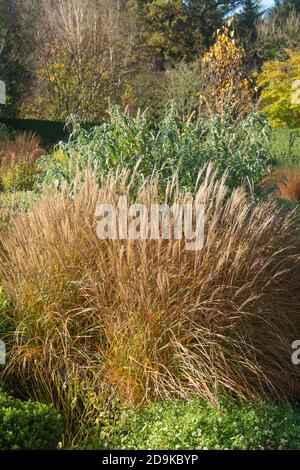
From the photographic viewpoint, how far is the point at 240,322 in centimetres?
380

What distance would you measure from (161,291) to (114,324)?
33 centimetres

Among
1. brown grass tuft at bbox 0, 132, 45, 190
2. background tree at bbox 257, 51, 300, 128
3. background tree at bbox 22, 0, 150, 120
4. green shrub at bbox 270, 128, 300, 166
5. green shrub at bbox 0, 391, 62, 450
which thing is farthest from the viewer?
background tree at bbox 257, 51, 300, 128

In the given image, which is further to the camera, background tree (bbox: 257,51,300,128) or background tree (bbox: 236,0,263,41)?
background tree (bbox: 236,0,263,41)

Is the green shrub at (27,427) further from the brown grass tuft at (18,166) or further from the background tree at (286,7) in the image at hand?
the background tree at (286,7)

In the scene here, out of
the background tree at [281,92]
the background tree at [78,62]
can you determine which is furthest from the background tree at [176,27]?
the background tree at [281,92]

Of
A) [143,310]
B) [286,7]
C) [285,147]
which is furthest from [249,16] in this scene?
[143,310]

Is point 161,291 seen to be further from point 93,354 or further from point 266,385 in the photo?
point 266,385

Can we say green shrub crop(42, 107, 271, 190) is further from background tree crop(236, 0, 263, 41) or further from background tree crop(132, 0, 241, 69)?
background tree crop(236, 0, 263, 41)

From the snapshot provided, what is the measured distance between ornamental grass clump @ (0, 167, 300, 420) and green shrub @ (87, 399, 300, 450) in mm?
101

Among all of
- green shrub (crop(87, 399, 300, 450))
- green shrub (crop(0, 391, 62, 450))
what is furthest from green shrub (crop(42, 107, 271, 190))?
green shrub (crop(0, 391, 62, 450))

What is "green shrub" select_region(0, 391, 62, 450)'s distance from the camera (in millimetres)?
2994

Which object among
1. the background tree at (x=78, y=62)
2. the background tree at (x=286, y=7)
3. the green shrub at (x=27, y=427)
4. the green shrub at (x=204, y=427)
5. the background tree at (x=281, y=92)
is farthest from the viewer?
the background tree at (x=286, y=7)

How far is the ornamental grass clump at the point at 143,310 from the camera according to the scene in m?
3.60

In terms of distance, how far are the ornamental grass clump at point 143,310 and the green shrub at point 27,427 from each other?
464mm
